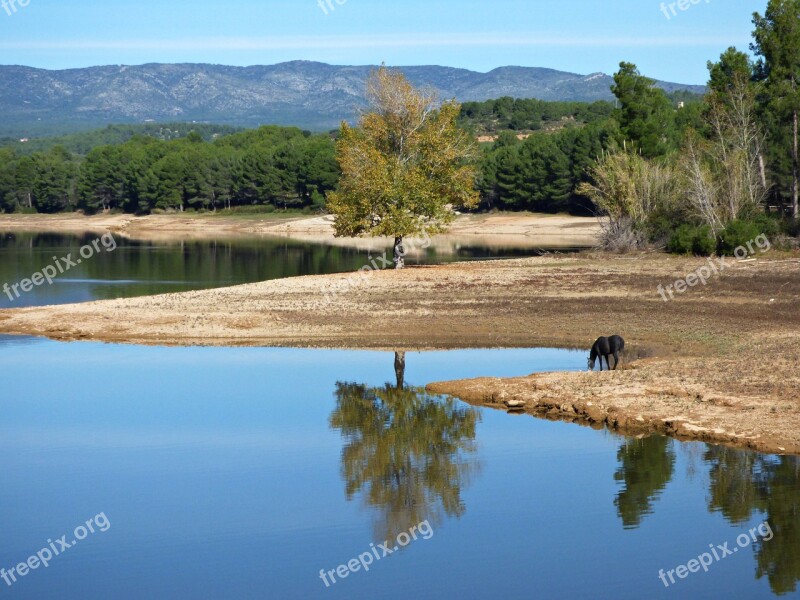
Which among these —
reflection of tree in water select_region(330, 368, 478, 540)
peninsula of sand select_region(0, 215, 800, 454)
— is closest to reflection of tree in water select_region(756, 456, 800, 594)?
peninsula of sand select_region(0, 215, 800, 454)

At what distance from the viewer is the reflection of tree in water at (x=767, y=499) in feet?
42.7

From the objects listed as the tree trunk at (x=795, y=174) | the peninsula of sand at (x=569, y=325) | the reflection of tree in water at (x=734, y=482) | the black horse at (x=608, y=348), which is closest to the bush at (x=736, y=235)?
the peninsula of sand at (x=569, y=325)

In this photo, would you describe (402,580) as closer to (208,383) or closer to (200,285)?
(208,383)

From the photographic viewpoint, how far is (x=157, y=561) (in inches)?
522

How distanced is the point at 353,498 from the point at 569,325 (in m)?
15.1

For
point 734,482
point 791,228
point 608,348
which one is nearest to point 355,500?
point 734,482

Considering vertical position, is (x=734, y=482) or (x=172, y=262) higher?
(x=734, y=482)

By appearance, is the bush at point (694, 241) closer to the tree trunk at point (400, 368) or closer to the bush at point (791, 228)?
the bush at point (791, 228)

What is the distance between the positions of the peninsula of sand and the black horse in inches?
15.2

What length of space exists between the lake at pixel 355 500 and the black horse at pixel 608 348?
3481mm

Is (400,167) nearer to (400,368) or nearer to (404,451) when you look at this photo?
(400,368)

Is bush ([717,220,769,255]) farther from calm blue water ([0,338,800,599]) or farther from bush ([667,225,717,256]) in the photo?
calm blue water ([0,338,800,599])

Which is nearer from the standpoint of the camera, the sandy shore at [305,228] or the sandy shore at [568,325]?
the sandy shore at [568,325]

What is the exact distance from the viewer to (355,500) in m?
15.5
